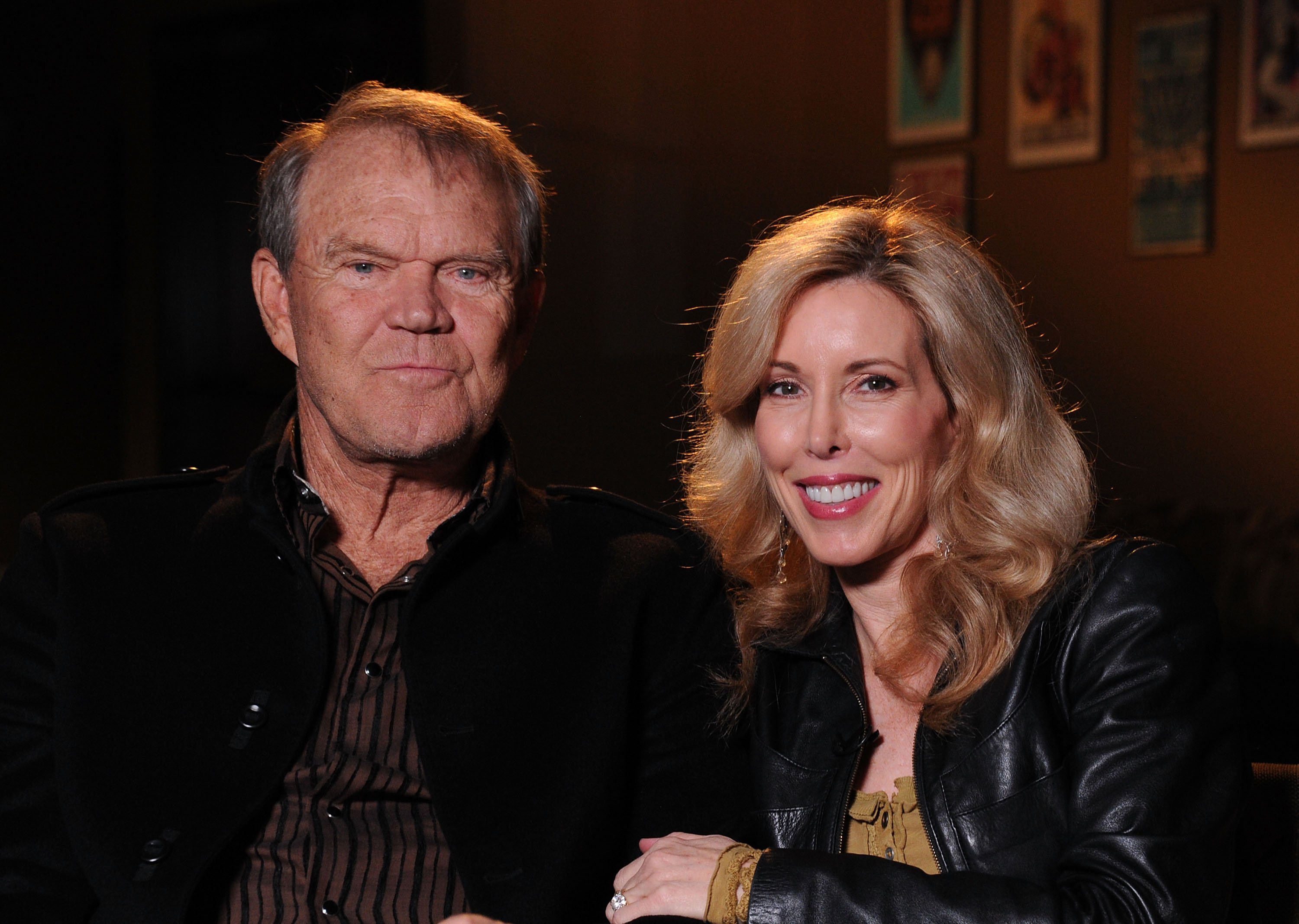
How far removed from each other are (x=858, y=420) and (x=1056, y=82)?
263 centimetres

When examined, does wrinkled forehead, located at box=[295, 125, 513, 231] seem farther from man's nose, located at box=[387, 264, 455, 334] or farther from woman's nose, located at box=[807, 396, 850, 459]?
woman's nose, located at box=[807, 396, 850, 459]

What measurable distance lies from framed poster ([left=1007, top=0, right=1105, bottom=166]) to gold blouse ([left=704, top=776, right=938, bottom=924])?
9.08 ft

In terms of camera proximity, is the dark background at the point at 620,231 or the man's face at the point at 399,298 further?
the dark background at the point at 620,231

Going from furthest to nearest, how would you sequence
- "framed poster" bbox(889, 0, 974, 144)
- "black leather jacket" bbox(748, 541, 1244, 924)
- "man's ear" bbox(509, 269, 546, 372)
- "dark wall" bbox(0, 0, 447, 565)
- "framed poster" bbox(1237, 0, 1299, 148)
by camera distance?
1. "dark wall" bbox(0, 0, 447, 565)
2. "framed poster" bbox(889, 0, 974, 144)
3. "framed poster" bbox(1237, 0, 1299, 148)
4. "man's ear" bbox(509, 269, 546, 372)
5. "black leather jacket" bbox(748, 541, 1244, 924)

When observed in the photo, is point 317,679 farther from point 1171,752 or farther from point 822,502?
point 1171,752

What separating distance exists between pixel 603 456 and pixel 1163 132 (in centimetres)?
204

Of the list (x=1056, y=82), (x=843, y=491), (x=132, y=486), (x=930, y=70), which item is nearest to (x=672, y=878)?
(x=843, y=491)

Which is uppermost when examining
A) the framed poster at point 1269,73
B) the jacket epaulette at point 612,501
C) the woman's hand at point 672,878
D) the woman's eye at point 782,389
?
the framed poster at point 1269,73

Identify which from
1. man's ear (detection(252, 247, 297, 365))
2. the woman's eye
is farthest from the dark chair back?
man's ear (detection(252, 247, 297, 365))

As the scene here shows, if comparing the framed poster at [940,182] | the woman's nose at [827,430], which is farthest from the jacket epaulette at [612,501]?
the framed poster at [940,182]

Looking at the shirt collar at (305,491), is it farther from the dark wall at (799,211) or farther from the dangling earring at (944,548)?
the dark wall at (799,211)

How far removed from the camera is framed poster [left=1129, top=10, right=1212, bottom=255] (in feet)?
12.3

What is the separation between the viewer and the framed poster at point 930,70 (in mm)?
4195

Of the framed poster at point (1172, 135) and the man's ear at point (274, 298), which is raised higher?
the framed poster at point (1172, 135)
